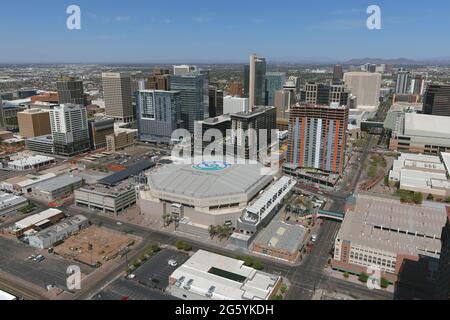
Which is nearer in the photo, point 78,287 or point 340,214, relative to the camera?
point 78,287

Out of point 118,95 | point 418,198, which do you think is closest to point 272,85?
point 118,95

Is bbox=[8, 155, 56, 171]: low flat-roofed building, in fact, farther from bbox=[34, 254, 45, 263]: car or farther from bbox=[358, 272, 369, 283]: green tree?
bbox=[358, 272, 369, 283]: green tree

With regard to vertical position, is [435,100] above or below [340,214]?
above

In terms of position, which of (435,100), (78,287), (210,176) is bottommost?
(78,287)

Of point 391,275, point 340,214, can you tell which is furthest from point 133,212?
point 391,275

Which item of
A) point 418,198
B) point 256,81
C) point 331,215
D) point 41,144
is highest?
point 256,81

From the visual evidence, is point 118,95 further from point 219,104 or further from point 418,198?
point 418,198
